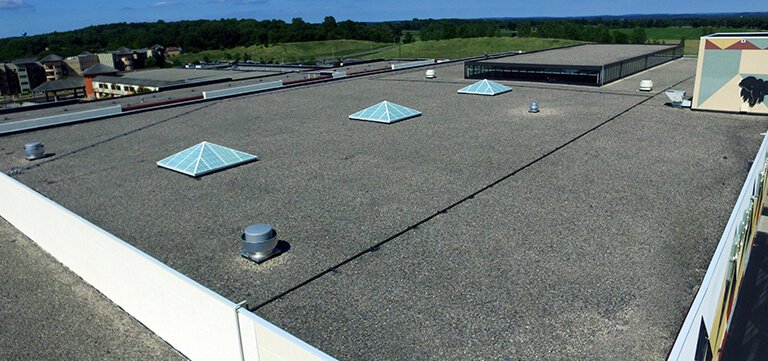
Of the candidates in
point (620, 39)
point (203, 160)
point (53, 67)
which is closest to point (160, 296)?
point (203, 160)

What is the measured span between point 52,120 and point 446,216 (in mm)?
25137

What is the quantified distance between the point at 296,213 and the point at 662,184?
10991mm

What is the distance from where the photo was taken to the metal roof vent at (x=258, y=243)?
1079cm

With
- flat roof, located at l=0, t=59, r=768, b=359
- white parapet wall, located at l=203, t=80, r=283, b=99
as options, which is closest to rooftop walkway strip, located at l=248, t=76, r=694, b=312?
flat roof, located at l=0, t=59, r=768, b=359

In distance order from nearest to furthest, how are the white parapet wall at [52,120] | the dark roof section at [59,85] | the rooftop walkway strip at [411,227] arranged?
the rooftop walkway strip at [411,227] → the white parapet wall at [52,120] → the dark roof section at [59,85]

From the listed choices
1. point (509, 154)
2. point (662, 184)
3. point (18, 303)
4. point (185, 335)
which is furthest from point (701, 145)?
point (18, 303)

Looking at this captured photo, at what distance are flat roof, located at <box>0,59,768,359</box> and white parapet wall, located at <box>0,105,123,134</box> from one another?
1106 millimetres

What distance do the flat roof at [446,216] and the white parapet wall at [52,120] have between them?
111cm

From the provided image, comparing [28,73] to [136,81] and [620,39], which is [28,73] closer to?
[136,81]

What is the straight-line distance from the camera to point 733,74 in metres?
23.8

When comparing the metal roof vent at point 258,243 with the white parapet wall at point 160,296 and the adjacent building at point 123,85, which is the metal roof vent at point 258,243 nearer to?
the white parapet wall at point 160,296

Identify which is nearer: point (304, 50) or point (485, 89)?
point (485, 89)

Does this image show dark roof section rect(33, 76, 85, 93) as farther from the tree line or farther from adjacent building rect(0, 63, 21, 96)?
the tree line

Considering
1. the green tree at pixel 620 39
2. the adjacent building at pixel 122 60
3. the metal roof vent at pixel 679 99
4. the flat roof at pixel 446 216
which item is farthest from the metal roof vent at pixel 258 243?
the adjacent building at pixel 122 60
